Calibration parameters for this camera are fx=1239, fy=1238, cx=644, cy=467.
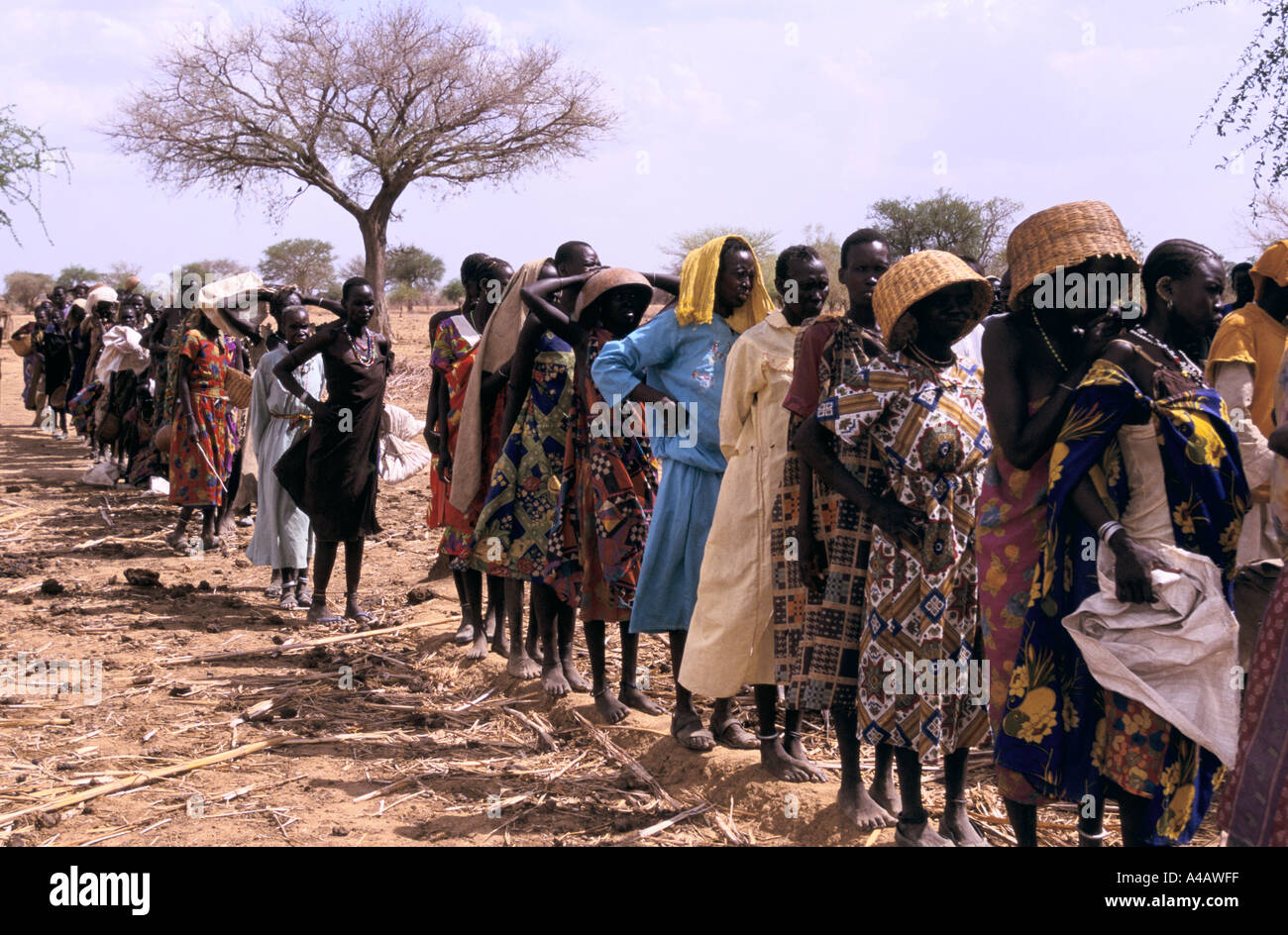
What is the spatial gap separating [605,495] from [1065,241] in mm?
2456

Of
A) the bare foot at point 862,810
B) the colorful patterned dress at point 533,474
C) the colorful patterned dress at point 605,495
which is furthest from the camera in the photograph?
the colorful patterned dress at point 533,474

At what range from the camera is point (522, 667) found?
20.8ft

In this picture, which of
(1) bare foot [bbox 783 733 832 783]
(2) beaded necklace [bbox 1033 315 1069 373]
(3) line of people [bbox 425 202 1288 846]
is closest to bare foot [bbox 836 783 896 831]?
(3) line of people [bbox 425 202 1288 846]

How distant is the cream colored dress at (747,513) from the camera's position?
4.46 m

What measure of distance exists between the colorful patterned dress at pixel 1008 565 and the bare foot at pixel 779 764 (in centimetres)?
122

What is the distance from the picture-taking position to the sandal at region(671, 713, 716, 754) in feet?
16.3

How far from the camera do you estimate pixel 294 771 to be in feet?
16.9

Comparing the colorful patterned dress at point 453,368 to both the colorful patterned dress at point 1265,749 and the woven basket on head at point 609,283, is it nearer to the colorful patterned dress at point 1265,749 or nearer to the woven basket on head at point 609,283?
the woven basket on head at point 609,283

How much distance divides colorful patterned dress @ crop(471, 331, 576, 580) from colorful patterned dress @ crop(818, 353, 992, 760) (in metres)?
2.18

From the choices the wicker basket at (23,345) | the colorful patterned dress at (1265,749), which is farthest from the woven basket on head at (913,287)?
the wicker basket at (23,345)

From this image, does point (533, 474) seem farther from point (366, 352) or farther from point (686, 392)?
point (366, 352)

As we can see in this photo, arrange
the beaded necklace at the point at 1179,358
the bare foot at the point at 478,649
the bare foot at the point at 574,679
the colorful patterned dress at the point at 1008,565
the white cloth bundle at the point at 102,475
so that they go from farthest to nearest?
the white cloth bundle at the point at 102,475, the bare foot at the point at 478,649, the bare foot at the point at 574,679, the colorful patterned dress at the point at 1008,565, the beaded necklace at the point at 1179,358
